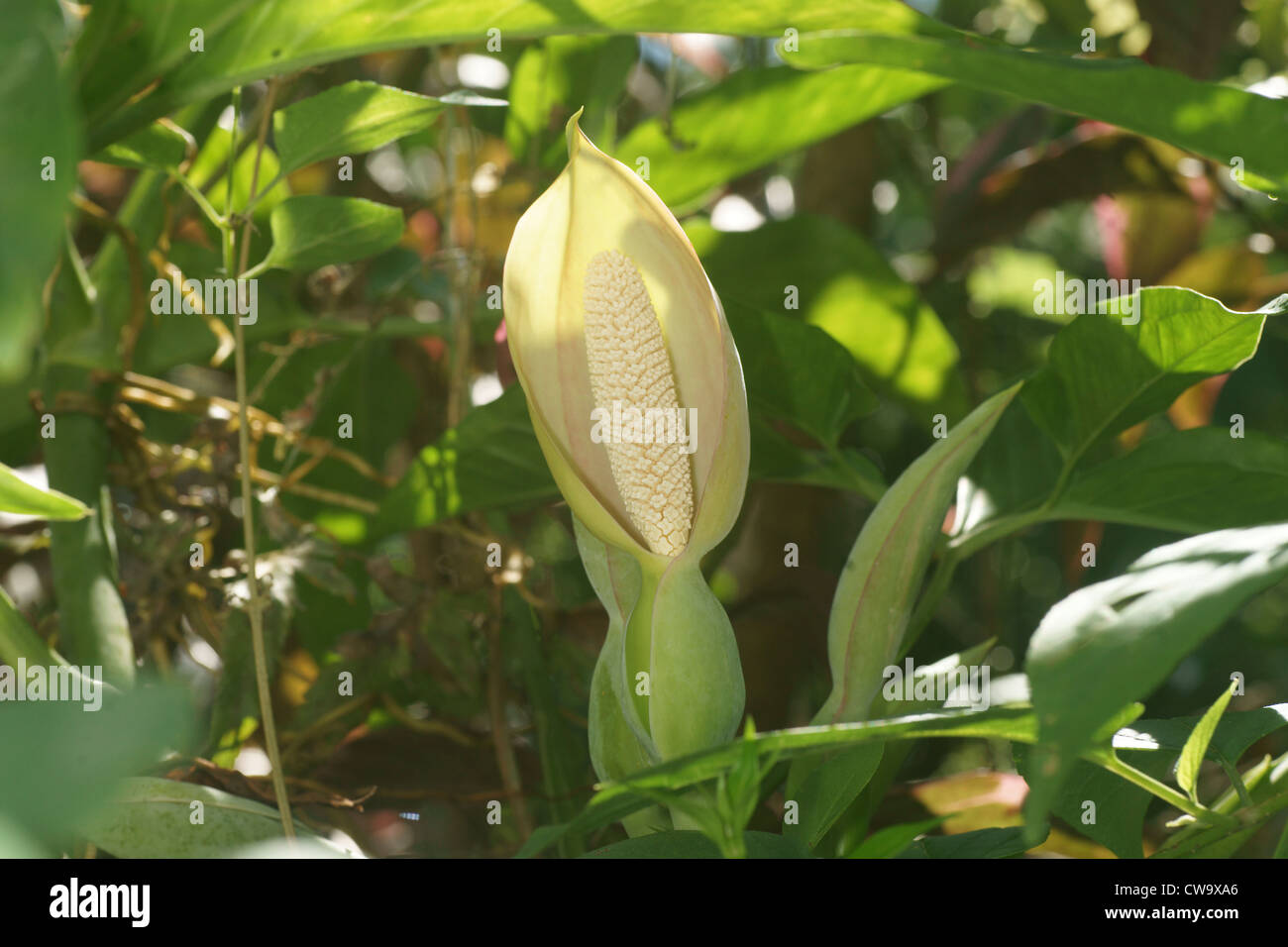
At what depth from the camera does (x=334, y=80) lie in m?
0.64

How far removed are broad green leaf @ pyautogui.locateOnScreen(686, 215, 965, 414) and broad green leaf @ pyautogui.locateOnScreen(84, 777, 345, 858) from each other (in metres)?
0.25

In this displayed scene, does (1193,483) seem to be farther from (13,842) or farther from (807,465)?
(13,842)

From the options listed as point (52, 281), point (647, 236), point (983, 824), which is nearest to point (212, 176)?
point (52, 281)

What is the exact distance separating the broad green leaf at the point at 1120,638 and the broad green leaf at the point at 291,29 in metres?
0.18

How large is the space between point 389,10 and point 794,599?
307 mm

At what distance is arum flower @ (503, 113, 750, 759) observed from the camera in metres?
0.26

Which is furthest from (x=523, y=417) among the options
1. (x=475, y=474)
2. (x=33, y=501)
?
(x=33, y=501)

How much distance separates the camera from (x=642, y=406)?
0.87 ft

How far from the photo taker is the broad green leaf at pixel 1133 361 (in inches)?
11.2

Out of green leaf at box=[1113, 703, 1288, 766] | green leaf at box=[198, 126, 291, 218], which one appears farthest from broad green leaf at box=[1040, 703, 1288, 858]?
green leaf at box=[198, 126, 291, 218]

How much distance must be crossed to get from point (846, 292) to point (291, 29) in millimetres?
224

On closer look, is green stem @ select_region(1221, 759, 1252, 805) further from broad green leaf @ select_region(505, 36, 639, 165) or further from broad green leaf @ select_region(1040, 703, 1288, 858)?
broad green leaf @ select_region(505, 36, 639, 165)
